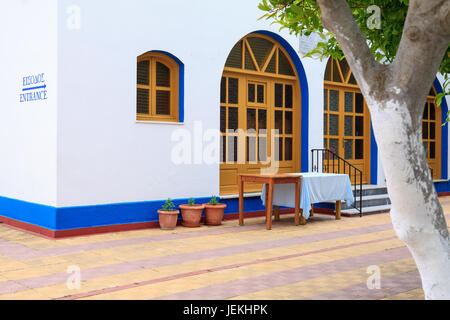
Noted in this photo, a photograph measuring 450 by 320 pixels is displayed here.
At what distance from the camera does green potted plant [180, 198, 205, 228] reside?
8.88 meters

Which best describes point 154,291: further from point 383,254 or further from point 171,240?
point 383,254

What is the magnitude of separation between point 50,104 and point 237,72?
3.70 metres

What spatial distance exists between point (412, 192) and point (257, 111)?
723 cm

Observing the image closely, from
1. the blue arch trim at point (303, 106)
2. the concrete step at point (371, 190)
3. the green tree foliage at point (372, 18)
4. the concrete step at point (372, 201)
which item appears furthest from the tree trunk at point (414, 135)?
the concrete step at point (371, 190)

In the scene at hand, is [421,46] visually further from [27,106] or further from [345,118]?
[345,118]

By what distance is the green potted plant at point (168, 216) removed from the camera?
28.3 feet

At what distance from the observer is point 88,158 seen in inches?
321

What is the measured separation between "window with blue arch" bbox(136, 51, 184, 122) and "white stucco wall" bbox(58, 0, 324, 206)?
0.46 feet

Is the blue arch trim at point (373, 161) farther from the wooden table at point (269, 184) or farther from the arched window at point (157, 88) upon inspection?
the arched window at point (157, 88)

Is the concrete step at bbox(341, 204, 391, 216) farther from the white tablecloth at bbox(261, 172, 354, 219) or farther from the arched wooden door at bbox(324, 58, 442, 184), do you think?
the arched wooden door at bbox(324, 58, 442, 184)

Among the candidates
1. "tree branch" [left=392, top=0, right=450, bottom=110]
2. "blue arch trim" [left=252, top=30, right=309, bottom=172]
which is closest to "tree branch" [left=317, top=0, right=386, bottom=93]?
"tree branch" [left=392, top=0, right=450, bottom=110]

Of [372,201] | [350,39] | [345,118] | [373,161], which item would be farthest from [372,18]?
[373,161]

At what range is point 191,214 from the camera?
8.88 metres

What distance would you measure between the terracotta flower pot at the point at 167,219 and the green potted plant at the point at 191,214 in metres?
0.22
